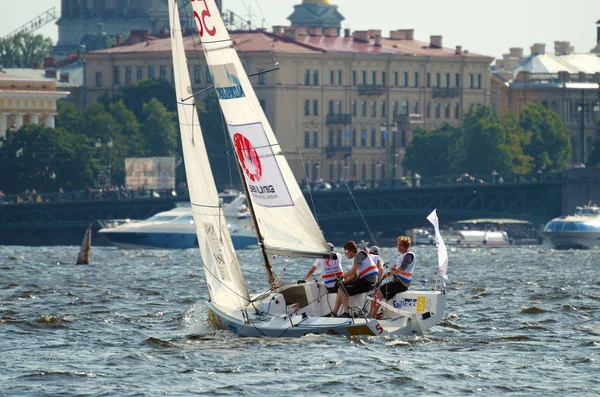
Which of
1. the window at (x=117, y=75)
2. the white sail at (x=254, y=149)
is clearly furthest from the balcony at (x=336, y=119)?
the white sail at (x=254, y=149)

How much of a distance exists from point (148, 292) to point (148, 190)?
63291 mm

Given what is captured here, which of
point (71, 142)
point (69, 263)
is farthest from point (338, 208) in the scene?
point (69, 263)

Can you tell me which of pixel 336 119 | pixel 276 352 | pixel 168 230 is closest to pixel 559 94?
pixel 336 119

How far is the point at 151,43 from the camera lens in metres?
162

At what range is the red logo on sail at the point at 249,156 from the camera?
3669 centimetres

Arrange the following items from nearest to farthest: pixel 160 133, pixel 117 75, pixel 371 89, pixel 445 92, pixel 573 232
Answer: pixel 573 232
pixel 160 133
pixel 371 89
pixel 117 75
pixel 445 92

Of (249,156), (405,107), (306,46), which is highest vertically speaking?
(306,46)

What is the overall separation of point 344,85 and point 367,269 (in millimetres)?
122445

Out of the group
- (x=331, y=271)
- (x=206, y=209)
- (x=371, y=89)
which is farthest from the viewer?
(x=371, y=89)

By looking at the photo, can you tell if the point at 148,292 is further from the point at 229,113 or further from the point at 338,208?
the point at 338,208

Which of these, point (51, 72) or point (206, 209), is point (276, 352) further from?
point (51, 72)

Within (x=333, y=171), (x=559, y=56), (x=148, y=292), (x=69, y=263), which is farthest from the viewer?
(x=559, y=56)

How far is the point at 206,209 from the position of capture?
38000 millimetres

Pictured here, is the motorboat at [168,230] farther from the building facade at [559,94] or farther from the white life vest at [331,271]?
the white life vest at [331,271]
